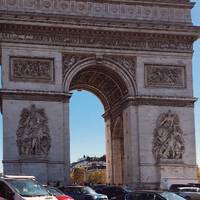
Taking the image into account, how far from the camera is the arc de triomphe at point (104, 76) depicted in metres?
43.7

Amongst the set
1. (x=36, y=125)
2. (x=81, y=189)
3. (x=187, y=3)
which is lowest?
(x=81, y=189)

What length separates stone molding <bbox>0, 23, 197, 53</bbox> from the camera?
44219 mm

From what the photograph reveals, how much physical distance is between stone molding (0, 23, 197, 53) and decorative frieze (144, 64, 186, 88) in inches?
51.0

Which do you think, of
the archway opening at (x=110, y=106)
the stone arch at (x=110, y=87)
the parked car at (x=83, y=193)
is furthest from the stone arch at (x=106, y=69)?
the parked car at (x=83, y=193)

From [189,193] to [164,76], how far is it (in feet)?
45.8

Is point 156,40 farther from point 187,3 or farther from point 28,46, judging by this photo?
point 28,46

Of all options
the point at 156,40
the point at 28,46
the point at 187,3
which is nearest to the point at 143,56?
the point at 156,40

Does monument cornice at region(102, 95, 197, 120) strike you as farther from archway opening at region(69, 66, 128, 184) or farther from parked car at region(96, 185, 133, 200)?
parked car at region(96, 185, 133, 200)

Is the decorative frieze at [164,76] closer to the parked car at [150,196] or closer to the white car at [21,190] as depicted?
the parked car at [150,196]

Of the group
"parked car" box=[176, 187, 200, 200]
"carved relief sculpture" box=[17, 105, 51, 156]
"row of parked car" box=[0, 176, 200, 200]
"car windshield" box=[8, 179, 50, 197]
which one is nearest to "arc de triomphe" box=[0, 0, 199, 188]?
"carved relief sculpture" box=[17, 105, 51, 156]

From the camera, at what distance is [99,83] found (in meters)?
51.2

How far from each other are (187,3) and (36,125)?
47.5 feet

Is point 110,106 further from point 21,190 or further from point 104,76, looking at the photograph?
point 21,190

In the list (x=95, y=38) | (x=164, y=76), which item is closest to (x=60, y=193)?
(x=95, y=38)
